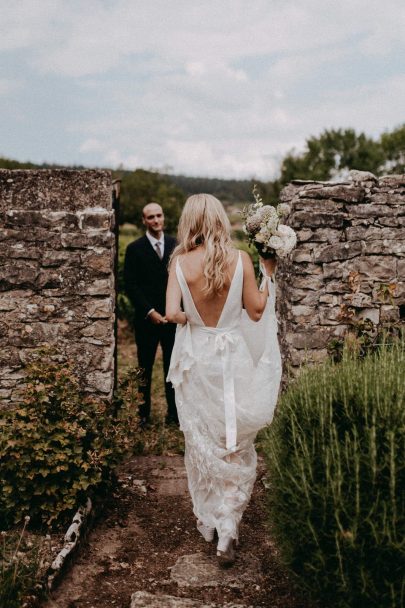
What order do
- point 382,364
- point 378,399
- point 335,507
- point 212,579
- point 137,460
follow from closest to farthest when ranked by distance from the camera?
1. point 335,507
2. point 378,399
3. point 382,364
4. point 212,579
5. point 137,460

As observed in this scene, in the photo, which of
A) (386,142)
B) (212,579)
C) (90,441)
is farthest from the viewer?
(386,142)

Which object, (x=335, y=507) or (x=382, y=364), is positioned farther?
(x=382, y=364)

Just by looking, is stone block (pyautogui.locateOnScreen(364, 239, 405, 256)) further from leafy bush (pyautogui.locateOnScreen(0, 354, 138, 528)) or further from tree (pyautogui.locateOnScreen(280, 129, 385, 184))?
tree (pyautogui.locateOnScreen(280, 129, 385, 184))

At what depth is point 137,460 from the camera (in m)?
5.80

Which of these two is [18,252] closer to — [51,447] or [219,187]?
[51,447]

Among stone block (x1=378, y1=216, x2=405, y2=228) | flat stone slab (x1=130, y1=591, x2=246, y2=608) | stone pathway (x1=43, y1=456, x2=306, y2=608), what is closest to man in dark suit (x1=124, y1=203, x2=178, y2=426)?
Answer: stone pathway (x1=43, y1=456, x2=306, y2=608)

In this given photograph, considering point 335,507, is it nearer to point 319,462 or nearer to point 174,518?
point 319,462

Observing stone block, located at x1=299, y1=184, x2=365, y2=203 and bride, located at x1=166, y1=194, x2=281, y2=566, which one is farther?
stone block, located at x1=299, y1=184, x2=365, y2=203

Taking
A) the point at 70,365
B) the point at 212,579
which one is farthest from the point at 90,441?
the point at 212,579

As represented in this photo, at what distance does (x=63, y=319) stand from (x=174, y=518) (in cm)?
169

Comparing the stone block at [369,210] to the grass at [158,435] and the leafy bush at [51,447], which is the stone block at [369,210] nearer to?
the grass at [158,435]

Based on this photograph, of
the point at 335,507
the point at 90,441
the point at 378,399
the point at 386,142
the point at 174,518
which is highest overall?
the point at 386,142

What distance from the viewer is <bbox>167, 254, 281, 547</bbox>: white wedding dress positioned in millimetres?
4008

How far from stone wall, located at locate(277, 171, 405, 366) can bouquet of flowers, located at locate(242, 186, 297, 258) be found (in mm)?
1319
